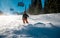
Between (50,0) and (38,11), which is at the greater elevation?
(50,0)

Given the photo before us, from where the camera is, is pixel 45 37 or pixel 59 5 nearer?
pixel 45 37

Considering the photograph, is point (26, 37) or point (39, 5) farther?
point (39, 5)

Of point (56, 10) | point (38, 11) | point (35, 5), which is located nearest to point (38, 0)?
point (35, 5)

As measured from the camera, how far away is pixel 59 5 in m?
39.8

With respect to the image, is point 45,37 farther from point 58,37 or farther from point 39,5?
point 39,5

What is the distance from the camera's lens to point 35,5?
5591 cm

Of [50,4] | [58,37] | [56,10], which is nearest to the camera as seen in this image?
[58,37]

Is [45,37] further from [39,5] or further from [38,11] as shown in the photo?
[39,5]

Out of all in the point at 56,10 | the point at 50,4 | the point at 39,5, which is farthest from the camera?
the point at 39,5

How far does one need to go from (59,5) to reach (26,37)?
2995 centimetres

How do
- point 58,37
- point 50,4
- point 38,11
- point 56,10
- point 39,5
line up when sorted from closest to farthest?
1. point 58,37
2. point 56,10
3. point 50,4
4. point 38,11
5. point 39,5

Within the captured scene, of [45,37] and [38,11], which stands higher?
[45,37]

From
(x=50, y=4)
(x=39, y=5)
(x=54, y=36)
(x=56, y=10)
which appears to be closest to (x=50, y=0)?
(x=50, y=4)

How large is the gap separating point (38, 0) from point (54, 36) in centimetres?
4744
